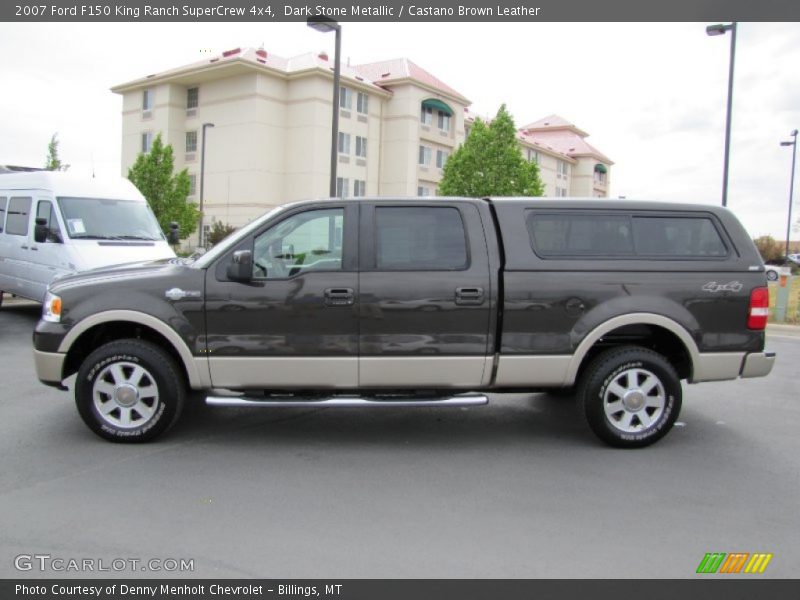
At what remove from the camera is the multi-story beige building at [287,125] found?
145 ft

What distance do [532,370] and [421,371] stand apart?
884 mm

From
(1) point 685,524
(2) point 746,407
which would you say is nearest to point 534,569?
(1) point 685,524

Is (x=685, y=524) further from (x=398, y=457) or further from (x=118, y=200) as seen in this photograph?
(x=118, y=200)

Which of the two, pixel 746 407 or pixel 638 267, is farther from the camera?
pixel 746 407

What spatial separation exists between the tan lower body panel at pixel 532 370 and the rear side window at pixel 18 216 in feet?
31.4

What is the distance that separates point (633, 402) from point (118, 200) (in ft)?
31.4

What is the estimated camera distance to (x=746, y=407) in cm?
707

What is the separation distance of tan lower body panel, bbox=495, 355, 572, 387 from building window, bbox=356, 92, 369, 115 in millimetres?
43940

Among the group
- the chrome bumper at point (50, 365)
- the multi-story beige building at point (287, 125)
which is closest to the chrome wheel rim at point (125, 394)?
the chrome bumper at point (50, 365)

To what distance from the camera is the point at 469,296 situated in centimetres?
526

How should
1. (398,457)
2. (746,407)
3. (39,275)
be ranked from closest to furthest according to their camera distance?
(398,457) → (746,407) → (39,275)

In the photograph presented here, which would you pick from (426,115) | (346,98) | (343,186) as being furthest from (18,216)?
(426,115)

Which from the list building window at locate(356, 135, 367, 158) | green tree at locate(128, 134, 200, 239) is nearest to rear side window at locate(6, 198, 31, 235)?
green tree at locate(128, 134, 200, 239)
